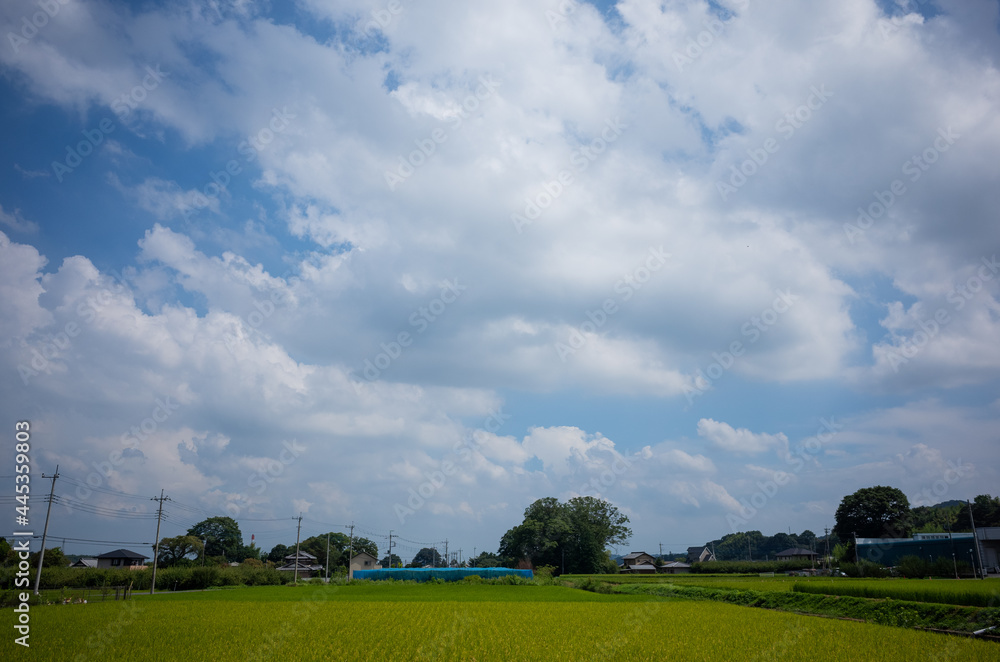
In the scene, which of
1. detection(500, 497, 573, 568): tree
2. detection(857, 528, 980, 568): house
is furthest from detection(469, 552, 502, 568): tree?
detection(857, 528, 980, 568): house

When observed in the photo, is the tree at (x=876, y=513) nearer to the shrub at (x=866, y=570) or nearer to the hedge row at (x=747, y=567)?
the hedge row at (x=747, y=567)

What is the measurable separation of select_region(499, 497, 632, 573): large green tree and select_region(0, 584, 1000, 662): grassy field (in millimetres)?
62291

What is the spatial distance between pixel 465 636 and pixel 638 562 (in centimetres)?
10009

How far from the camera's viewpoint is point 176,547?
77.2 m

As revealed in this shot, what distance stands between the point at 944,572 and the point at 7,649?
5759 centimetres

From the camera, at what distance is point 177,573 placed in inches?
2317

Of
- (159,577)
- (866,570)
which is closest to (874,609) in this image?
(866,570)

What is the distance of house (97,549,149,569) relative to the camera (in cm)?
7380

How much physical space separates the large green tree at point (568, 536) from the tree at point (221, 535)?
50362 mm

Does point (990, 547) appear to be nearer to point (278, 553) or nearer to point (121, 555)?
point (121, 555)

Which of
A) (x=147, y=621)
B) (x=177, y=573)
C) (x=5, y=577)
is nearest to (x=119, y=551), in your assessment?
(x=177, y=573)

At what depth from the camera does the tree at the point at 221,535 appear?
104125 mm

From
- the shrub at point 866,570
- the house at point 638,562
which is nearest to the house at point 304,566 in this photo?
the house at point 638,562

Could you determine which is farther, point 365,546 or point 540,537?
point 365,546
